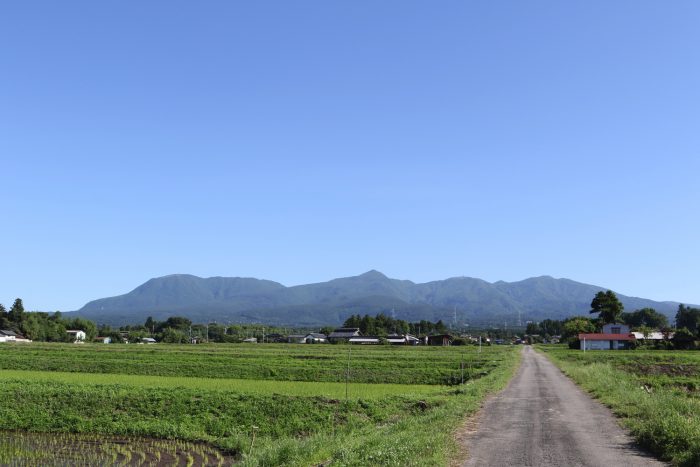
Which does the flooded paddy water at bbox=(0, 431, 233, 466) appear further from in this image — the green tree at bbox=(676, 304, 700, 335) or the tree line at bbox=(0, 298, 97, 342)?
the green tree at bbox=(676, 304, 700, 335)

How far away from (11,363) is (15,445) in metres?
40.3

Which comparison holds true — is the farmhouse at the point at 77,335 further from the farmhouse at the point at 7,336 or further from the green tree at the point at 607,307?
the green tree at the point at 607,307

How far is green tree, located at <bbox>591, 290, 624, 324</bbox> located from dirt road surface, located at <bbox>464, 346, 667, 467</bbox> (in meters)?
122

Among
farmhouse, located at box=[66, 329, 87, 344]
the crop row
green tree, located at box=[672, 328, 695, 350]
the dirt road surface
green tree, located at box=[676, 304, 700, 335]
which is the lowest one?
farmhouse, located at box=[66, 329, 87, 344]

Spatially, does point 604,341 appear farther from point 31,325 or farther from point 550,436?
point 31,325

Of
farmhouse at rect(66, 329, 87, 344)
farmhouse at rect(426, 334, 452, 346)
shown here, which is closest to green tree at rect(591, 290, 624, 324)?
farmhouse at rect(426, 334, 452, 346)

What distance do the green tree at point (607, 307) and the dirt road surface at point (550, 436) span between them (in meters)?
122

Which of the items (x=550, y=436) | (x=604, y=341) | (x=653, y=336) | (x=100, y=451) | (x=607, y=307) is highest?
(x=607, y=307)

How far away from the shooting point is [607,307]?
140 metres

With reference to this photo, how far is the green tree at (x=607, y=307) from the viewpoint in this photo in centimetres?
13938

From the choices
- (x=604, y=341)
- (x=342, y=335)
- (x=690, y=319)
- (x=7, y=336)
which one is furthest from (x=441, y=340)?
(x=7, y=336)

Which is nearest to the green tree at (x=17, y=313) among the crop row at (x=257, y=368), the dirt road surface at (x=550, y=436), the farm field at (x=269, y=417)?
the crop row at (x=257, y=368)

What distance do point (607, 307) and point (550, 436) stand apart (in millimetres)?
134411

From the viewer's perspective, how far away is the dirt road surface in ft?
47.1
